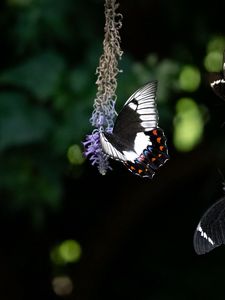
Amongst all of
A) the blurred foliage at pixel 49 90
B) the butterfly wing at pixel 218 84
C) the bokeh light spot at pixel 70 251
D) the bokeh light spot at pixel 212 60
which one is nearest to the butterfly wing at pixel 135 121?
the butterfly wing at pixel 218 84

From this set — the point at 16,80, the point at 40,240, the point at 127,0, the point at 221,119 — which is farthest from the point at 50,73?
the point at 40,240

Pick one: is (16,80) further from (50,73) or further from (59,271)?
(59,271)

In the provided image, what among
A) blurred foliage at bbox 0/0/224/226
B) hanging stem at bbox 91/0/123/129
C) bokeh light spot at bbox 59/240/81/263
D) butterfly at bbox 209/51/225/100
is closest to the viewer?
hanging stem at bbox 91/0/123/129

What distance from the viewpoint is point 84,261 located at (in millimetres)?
3695

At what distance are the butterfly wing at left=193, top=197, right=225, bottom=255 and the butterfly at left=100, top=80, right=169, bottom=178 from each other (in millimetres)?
258

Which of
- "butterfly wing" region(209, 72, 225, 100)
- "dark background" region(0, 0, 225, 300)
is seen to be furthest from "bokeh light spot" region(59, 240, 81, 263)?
"butterfly wing" region(209, 72, 225, 100)

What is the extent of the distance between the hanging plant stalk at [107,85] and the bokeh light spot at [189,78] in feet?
5.56

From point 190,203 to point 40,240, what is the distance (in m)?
0.83

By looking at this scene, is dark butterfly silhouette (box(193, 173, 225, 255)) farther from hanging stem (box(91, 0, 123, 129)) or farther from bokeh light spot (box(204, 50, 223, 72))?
bokeh light spot (box(204, 50, 223, 72))

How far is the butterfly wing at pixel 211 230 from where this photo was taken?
160 centimetres

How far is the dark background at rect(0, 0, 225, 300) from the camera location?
2.72 meters

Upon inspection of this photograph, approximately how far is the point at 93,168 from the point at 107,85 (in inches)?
75.7

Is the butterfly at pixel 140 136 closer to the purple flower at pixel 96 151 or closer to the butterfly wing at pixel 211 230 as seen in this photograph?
the purple flower at pixel 96 151

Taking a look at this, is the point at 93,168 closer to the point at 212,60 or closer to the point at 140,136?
the point at 212,60
